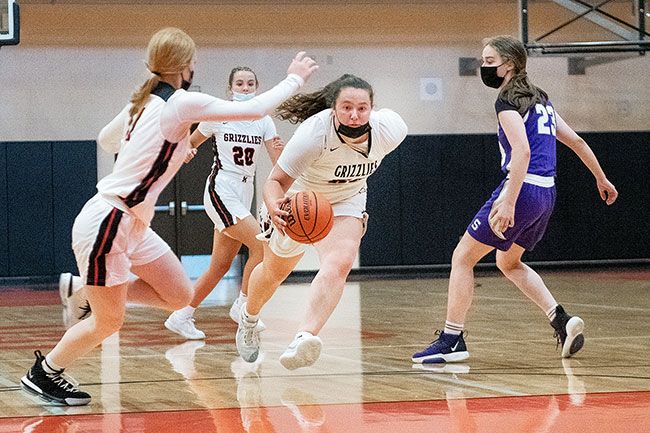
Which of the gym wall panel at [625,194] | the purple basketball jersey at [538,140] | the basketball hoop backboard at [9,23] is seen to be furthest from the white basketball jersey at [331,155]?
the gym wall panel at [625,194]

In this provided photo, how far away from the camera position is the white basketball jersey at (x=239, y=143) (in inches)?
332

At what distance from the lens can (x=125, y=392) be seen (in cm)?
555

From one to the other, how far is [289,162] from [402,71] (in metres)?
12.4

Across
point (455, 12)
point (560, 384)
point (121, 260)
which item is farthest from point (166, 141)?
point (455, 12)

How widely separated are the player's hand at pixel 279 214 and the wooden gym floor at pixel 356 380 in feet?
2.63

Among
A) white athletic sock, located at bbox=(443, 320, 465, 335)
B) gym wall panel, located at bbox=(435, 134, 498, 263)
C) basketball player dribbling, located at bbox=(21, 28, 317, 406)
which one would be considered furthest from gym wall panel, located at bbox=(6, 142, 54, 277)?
basketball player dribbling, located at bbox=(21, 28, 317, 406)

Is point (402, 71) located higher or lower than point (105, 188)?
higher

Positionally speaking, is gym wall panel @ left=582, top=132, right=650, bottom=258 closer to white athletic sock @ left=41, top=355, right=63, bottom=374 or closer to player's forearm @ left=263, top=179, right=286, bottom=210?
player's forearm @ left=263, top=179, right=286, bottom=210

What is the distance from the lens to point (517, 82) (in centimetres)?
A: 651


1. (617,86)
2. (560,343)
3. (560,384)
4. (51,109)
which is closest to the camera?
(560,384)

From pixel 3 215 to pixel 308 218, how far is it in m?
12.3

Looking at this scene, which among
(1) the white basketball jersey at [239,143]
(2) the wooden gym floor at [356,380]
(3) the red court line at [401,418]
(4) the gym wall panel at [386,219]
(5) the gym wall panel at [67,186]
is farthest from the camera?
(4) the gym wall panel at [386,219]

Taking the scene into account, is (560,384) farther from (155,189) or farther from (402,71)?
(402,71)

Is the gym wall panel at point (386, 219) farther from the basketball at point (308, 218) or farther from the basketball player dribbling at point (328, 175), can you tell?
the basketball at point (308, 218)
